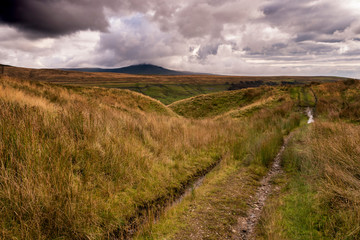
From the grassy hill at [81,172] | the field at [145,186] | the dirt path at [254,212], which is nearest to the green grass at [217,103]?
the grassy hill at [81,172]

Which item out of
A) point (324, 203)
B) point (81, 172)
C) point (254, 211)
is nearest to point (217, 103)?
point (254, 211)

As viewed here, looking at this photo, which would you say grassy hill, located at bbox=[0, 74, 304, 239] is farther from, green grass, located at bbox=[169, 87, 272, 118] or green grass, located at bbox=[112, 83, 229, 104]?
green grass, located at bbox=[112, 83, 229, 104]

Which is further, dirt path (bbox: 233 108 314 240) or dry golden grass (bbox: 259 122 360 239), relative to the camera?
dirt path (bbox: 233 108 314 240)

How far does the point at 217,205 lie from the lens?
4.20 metres

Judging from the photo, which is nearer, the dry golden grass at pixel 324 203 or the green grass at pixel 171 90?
the dry golden grass at pixel 324 203

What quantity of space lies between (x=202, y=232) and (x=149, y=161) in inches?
108

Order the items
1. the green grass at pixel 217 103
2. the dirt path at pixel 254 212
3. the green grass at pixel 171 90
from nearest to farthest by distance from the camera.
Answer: the dirt path at pixel 254 212 < the green grass at pixel 217 103 < the green grass at pixel 171 90

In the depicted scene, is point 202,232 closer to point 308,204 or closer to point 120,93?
point 308,204

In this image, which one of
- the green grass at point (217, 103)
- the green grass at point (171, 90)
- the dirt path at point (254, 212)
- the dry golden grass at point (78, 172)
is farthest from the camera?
the green grass at point (171, 90)

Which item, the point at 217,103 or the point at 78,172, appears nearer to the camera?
the point at 78,172

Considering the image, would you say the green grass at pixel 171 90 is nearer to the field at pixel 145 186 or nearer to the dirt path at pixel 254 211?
the field at pixel 145 186

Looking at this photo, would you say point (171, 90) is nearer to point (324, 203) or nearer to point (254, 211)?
point (254, 211)

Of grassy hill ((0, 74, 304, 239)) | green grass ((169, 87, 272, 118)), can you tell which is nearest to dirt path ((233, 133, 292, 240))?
grassy hill ((0, 74, 304, 239))

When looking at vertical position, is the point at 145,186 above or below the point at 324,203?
below
